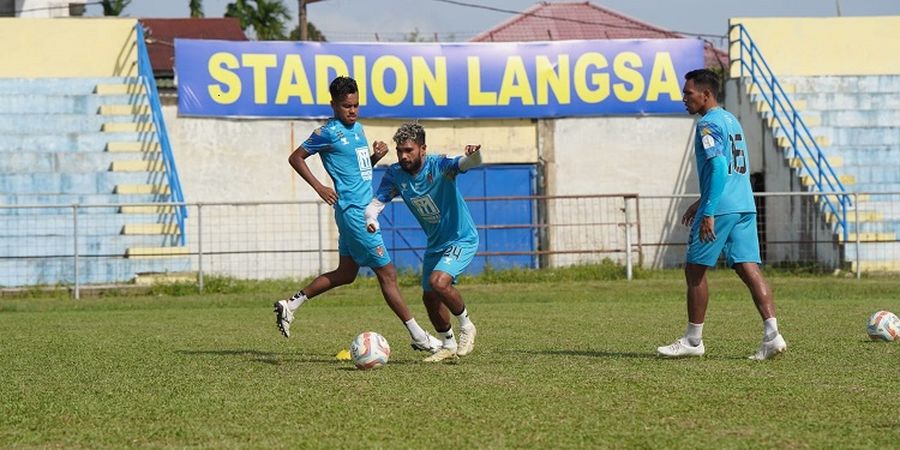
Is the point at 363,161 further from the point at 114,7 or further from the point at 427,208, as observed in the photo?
the point at 114,7

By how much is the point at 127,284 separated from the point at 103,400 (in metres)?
14.9

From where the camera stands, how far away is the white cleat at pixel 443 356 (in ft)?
33.4

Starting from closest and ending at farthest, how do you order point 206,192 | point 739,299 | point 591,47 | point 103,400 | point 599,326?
point 103,400, point 599,326, point 739,299, point 206,192, point 591,47

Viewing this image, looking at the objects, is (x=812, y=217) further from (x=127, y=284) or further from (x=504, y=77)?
(x=127, y=284)

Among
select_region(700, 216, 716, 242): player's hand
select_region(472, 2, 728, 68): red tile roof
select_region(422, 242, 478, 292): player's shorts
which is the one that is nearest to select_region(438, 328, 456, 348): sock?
select_region(422, 242, 478, 292): player's shorts

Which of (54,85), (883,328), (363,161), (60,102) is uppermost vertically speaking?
(54,85)

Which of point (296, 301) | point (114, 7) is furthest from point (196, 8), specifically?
point (296, 301)

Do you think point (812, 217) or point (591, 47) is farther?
point (591, 47)

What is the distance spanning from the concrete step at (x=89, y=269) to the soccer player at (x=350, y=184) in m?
12.8

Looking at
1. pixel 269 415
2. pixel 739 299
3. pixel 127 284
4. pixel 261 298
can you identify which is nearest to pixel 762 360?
pixel 269 415

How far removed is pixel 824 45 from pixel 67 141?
16.1m

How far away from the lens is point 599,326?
13.7 metres

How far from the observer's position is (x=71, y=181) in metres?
25.7

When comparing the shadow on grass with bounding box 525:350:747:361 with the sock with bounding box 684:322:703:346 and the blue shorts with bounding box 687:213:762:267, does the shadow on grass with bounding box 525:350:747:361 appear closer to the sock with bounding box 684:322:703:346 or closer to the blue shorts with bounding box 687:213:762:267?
the sock with bounding box 684:322:703:346
